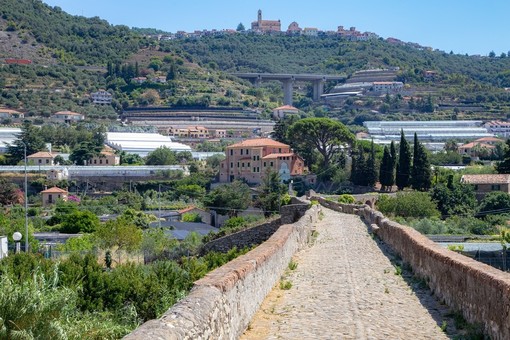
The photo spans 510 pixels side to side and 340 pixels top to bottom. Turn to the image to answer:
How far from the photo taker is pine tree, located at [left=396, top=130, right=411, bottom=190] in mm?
54062

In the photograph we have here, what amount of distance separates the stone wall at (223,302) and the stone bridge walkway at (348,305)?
239 millimetres

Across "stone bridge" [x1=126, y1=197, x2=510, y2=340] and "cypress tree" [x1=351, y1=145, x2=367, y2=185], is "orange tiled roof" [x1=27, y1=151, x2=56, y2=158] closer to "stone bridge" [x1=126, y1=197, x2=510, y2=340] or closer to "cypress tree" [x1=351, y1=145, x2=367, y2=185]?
"cypress tree" [x1=351, y1=145, x2=367, y2=185]

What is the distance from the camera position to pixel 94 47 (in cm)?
16738

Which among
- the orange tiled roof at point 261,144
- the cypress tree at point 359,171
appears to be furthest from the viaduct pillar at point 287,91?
the cypress tree at point 359,171

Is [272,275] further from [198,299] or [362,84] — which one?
[362,84]

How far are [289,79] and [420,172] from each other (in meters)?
115

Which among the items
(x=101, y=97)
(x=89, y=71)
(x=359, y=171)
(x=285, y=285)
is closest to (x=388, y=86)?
(x=89, y=71)

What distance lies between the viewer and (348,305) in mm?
11031

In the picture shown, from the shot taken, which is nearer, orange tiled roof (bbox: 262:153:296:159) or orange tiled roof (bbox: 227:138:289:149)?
orange tiled roof (bbox: 262:153:296:159)

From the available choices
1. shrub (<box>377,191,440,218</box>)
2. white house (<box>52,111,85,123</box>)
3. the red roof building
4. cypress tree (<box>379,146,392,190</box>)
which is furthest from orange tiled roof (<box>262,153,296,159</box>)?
white house (<box>52,111,85,123</box>)

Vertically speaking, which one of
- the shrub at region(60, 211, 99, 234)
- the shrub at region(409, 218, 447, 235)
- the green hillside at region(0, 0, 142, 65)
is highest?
the green hillside at region(0, 0, 142, 65)

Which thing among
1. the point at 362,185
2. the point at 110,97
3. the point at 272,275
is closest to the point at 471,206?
the point at 362,185

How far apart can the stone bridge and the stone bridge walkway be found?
1 centimetres

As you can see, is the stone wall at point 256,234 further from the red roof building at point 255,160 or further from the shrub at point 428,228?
the red roof building at point 255,160
